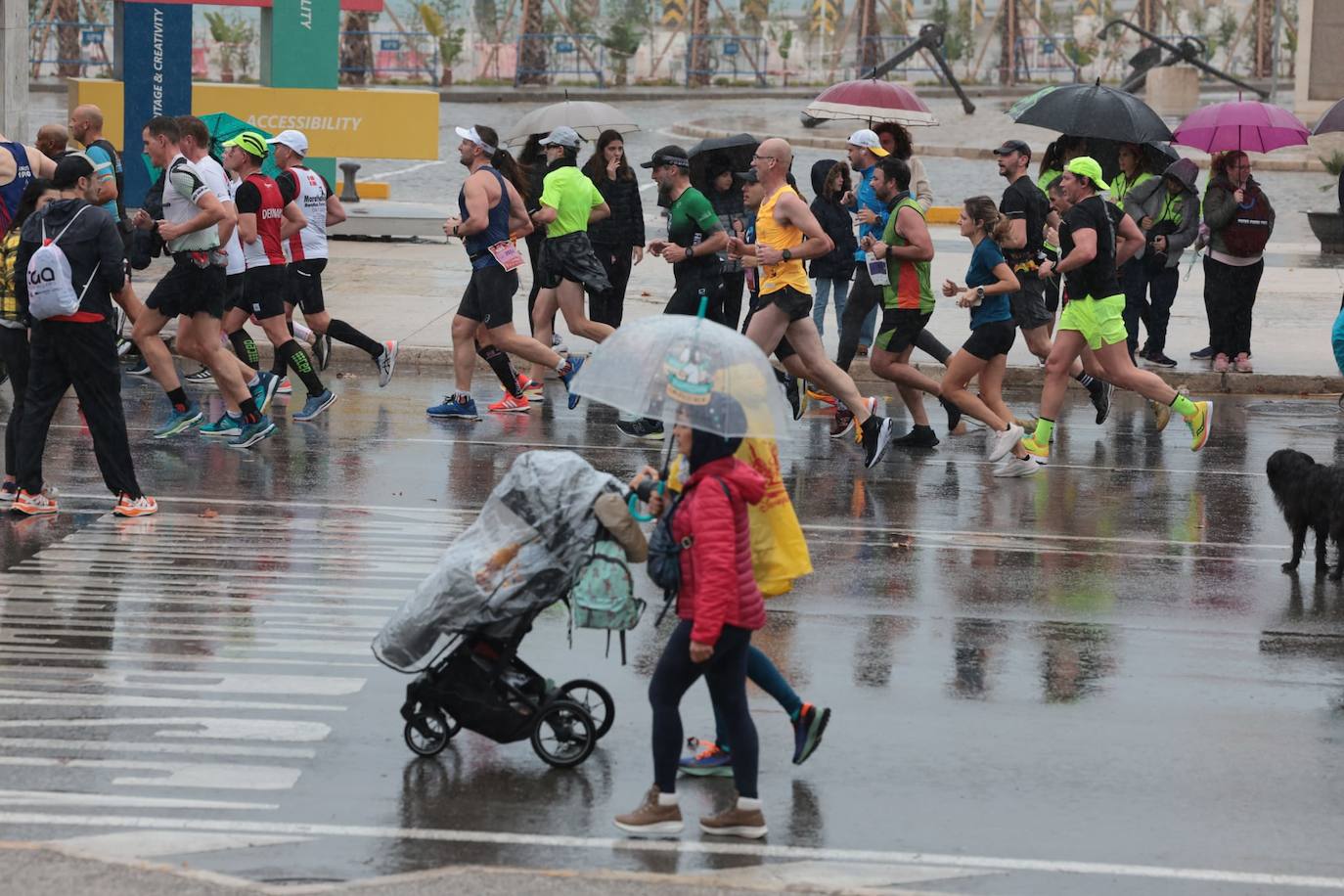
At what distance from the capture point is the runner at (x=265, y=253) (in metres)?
12.6

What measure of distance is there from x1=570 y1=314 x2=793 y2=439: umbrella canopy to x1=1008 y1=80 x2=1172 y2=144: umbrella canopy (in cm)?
828

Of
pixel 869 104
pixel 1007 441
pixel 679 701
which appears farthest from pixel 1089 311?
pixel 679 701

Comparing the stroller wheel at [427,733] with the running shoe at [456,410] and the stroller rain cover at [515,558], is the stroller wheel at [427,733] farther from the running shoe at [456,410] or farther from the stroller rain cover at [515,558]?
A: the running shoe at [456,410]

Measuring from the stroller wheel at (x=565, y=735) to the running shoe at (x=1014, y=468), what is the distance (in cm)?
565

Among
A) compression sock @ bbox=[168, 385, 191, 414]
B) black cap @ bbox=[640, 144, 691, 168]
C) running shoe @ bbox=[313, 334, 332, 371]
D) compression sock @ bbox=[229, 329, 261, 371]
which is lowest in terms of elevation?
compression sock @ bbox=[168, 385, 191, 414]

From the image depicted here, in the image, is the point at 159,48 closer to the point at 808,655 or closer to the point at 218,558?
the point at 218,558

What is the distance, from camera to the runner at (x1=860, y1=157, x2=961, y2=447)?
39.0 feet

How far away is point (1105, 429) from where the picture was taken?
1330 centimetres

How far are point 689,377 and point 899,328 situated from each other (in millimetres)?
6473

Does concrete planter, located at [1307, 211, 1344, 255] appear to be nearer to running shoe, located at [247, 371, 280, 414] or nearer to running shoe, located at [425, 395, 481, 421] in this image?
running shoe, located at [425, 395, 481, 421]

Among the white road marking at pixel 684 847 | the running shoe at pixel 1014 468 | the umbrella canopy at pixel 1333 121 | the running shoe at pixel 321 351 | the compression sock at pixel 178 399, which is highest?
the umbrella canopy at pixel 1333 121

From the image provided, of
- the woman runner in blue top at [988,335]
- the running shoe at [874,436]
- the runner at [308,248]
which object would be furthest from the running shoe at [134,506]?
the woman runner in blue top at [988,335]

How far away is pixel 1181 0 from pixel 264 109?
48.7 metres

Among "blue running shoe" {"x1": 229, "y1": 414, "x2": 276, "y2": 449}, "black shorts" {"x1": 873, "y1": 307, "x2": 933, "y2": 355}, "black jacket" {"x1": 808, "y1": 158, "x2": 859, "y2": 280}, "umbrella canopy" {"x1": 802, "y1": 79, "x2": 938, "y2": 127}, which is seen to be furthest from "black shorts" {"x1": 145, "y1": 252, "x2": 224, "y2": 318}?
"umbrella canopy" {"x1": 802, "y1": 79, "x2": 938, "y2": 127}
